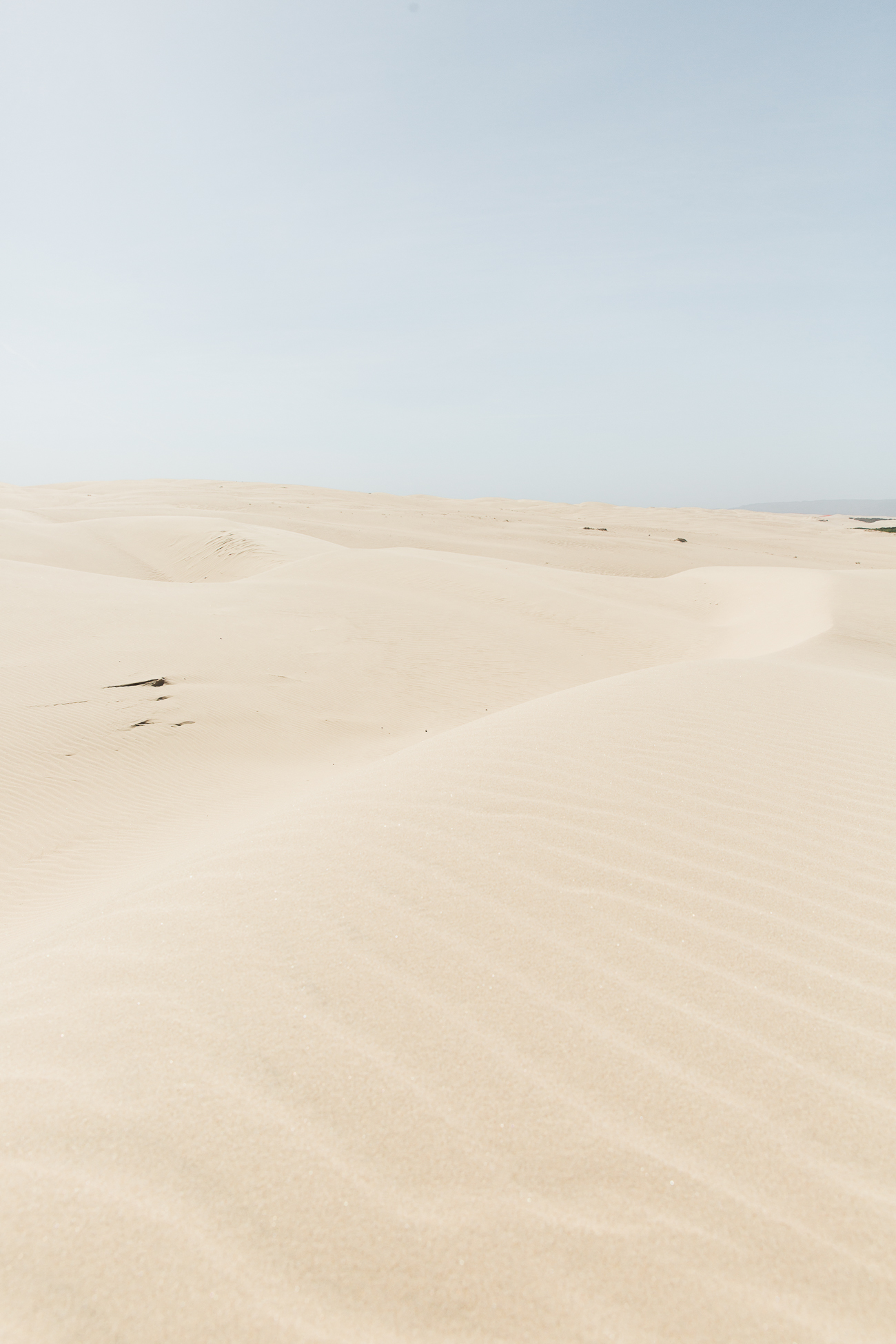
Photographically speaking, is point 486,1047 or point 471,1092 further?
point 486,1047

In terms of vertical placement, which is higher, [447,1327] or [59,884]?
[447,1327]

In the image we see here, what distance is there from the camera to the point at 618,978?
6.49ft

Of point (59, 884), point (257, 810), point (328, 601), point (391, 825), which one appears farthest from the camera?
point (328, 601)

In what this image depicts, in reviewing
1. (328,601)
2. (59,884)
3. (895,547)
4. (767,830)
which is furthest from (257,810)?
(895,547)

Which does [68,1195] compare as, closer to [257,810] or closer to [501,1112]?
[501,1112]

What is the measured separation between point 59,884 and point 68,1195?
3.35m

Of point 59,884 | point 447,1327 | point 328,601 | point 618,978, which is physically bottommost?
point 59,884

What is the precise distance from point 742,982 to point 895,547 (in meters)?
27.2

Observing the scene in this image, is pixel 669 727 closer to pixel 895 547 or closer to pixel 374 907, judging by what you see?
pixel 374 907

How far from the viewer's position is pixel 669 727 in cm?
406

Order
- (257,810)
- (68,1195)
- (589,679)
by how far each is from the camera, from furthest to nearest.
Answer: (589,679)
(257,810)
(68,1195)

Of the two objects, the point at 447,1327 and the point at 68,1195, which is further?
the point at 68,1195

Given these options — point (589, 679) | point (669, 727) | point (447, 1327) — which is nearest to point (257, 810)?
point (669, 727)

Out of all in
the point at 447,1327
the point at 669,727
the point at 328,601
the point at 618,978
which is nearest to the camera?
the point at 447,1327
